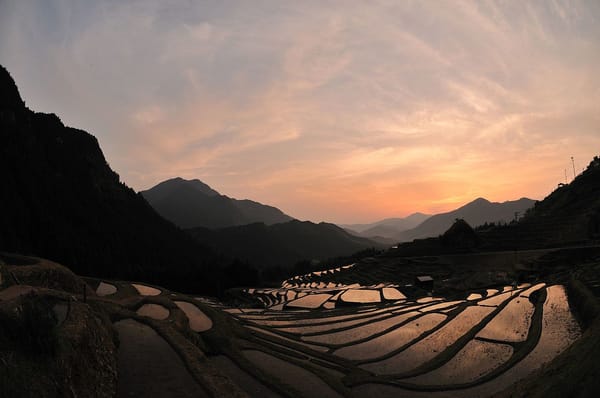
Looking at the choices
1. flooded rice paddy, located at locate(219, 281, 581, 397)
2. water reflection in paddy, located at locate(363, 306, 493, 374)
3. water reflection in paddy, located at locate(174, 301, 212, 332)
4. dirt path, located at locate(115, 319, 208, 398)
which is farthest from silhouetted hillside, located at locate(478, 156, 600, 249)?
Result: dirt path, located at locate(115, 319, 208, 398)

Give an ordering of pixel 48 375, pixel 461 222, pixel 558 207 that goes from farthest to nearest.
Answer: pixel 558 207 → pixel 461 222 → pixel 48 375

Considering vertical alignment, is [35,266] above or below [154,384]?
above

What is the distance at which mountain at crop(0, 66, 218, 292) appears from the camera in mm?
72625

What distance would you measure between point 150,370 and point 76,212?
98453 millimetres

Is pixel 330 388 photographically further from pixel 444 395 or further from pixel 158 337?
pixel 158 337

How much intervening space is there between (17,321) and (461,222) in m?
64.1

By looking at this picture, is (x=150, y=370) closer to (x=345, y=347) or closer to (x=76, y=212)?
(x=345, y=347)

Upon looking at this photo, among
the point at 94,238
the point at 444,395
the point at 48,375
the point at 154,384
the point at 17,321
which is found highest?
the point at 94,238

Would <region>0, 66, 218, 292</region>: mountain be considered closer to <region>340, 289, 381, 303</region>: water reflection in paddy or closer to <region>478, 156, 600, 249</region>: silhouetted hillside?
<region>340, 289, 381, 303</region>: water reflection in paddy

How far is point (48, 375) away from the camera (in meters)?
7.52

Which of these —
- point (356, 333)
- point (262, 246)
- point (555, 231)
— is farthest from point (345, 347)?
point (262, 246)

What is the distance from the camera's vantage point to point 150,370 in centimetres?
1120

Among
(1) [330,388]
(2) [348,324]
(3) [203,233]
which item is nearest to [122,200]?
(3) [203,233]

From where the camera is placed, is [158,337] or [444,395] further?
[158,337]
